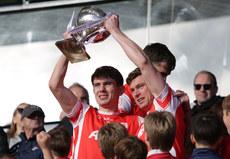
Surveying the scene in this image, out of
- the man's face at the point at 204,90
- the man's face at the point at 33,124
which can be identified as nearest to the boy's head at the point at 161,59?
the man's face at the point at 204,90

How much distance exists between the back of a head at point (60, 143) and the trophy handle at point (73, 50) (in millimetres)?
827

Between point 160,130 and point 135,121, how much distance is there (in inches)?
36.3

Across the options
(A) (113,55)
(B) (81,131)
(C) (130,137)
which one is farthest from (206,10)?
(C) (130,137)

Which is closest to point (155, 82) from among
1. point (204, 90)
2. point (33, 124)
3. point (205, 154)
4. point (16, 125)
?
point (205, 154)

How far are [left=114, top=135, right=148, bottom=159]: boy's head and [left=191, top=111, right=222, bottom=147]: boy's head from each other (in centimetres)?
54

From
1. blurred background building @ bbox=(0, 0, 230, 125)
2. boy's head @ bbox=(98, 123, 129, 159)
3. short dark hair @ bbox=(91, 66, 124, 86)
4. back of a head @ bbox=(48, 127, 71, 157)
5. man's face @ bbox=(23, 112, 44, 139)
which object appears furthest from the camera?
blurred background building @ bbox=(0, 0, 230, 125)

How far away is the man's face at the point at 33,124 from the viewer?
532 cm

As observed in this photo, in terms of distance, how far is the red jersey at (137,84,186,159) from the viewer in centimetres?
371

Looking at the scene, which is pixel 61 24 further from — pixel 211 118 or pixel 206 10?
pixel 211 118

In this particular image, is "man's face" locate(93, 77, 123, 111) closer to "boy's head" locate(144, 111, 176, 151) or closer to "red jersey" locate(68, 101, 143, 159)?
"red jersey" locate(68, 101, 143, 159)

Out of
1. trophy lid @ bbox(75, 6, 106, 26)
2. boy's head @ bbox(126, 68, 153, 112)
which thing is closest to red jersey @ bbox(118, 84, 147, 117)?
boy's head @ bbox(126, 68, 153, 112)

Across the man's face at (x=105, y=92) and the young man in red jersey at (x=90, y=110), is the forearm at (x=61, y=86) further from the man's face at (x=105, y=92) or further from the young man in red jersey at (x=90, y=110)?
the man's face at (x=105, y=92)

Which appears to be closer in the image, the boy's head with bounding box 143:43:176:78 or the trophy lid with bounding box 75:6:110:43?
the trophy lid with bounding box 75:6:110:43

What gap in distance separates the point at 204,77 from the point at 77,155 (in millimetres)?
2341
